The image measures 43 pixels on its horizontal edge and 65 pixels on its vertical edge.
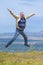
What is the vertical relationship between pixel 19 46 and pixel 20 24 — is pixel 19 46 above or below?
below

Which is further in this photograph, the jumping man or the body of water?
the body of water

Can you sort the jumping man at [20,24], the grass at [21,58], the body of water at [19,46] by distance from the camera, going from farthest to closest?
the body of water at [19,46] < the jumping man at [20,24] < the grass at [21,58]

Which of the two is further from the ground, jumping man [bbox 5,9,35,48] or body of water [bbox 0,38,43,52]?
jumping man [bbox 5,9,35,48]

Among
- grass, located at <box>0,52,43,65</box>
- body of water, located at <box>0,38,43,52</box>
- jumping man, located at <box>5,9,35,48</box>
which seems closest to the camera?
grass, located at <box>0,52,43,65</box>

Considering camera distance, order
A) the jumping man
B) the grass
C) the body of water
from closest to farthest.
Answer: the grass, the jumping man, the body of water

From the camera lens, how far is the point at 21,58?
371 inches

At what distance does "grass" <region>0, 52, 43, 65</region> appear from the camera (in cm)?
853

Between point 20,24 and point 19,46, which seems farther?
point 19,46

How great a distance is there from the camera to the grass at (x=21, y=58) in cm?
853

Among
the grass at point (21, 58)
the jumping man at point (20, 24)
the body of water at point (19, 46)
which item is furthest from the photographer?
the body of water at point (19, 46)

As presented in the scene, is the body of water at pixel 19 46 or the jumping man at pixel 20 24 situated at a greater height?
the jumping man at pixel 20 24

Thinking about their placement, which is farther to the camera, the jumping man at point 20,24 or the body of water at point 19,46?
the body of water at point 19,46

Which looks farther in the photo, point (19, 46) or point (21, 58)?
point (19, 46)

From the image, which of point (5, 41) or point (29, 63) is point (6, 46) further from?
point (29, 63)
